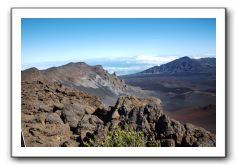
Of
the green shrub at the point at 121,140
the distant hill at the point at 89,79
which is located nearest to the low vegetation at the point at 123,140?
the green shrub at the point at 121,140

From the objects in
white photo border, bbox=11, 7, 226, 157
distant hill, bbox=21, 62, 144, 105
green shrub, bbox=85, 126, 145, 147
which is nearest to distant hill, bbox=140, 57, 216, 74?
white photo border, bbox=11, 7, 226, 157

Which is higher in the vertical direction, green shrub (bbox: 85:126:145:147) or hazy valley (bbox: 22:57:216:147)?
hazy valley (bbox: 22:57:216:147)

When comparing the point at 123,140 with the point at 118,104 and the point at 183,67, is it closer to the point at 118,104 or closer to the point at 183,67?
the point at 118,104

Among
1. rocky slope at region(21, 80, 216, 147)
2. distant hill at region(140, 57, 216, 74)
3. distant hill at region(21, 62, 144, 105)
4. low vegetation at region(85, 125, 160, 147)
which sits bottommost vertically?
low vegetation at region(85, 125, 160, 147)

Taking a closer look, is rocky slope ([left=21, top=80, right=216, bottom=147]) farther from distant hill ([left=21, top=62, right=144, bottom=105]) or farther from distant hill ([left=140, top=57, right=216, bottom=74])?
distant hill ([left=140, top=57, right=216, bottom=74])

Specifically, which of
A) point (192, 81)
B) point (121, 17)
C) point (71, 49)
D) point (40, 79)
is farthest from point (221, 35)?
point (40, 79)

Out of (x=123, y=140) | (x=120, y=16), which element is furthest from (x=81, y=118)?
(x=120, y=16)

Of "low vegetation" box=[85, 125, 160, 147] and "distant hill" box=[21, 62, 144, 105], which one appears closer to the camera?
"low vegetation" box=[85, 125, 160, 147]
